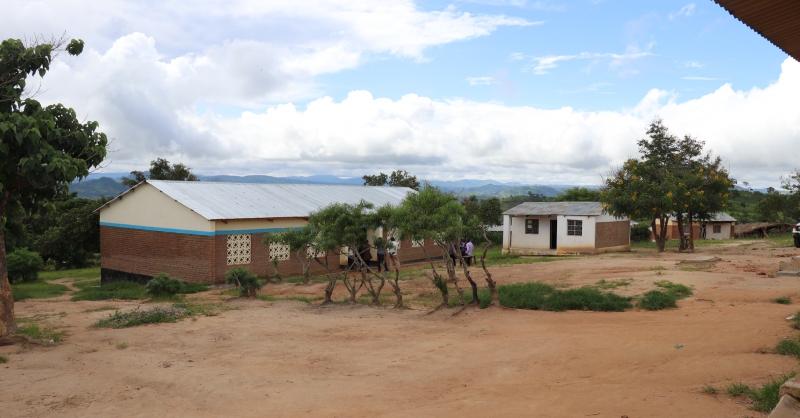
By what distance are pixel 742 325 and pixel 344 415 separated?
7010mm

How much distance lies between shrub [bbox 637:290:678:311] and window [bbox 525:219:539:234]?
63.1 feet

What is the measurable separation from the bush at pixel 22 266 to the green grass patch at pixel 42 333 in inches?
486

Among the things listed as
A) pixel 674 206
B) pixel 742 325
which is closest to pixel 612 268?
pixel 674 206

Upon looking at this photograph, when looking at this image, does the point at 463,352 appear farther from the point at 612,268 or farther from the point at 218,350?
the point at 612,268

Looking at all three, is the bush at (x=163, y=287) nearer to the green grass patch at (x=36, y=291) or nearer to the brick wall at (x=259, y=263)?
the brick wall at (x=259, y=263)

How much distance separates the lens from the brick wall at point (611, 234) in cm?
2994

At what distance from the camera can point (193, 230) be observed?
20.2 meters

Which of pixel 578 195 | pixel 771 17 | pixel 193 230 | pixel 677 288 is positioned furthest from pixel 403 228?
pixel 578 195

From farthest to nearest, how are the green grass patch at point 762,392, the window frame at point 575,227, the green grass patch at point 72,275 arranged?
the window frame at point 575,227, the green grass patch at point 72,275, the green grass patch at point 762,392

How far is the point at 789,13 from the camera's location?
498 cm

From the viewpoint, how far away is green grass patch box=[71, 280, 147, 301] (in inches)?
706

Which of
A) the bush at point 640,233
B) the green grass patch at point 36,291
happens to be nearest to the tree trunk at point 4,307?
the green grass patch at point 36,291

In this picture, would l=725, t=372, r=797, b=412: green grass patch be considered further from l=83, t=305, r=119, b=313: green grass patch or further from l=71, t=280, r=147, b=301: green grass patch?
l=71, t=280, r=147, b=301: green grass patch

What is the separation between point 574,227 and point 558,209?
1.50 metres
